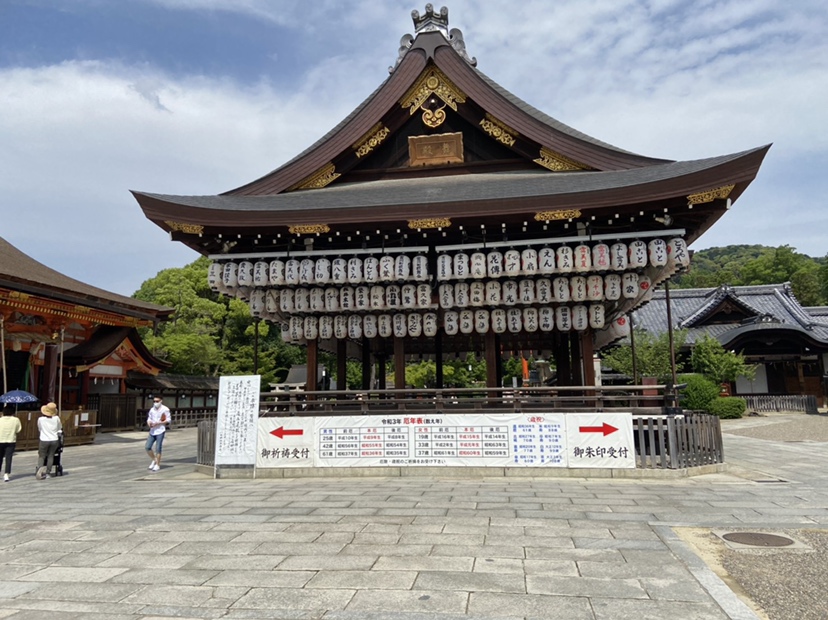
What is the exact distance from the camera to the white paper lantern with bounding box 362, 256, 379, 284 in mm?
12703

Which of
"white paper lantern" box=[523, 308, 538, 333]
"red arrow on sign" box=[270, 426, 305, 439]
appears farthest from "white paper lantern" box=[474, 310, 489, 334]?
"red arrow on sign" box=[270, 426, 305, 439]

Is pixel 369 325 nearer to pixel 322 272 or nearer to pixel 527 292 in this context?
pixel 322 272

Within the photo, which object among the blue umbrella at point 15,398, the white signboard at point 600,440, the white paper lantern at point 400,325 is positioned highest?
the white paper lantern at point 400,325

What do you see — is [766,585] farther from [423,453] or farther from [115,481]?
[115,481]

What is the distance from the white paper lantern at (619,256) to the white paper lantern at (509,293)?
2.23 meters

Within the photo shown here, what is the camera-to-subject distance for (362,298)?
13.2m

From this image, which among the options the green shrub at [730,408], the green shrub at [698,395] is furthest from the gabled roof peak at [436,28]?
the green shrub at [730,408]

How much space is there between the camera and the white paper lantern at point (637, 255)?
39.4 ft

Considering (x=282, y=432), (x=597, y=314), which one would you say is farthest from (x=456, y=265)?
(x=282, y=432)

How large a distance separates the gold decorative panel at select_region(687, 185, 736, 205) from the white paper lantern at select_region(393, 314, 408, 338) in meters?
6.88

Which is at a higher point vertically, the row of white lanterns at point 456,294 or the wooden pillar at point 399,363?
the row of white lanterns at point 456,294

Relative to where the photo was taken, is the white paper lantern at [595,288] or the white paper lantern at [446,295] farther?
the white paper lantern at [446,295]

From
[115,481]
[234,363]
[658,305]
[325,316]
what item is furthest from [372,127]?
[658,305]

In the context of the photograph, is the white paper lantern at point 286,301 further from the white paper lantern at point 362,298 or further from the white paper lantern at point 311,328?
the white paper lantern at point 362,298
